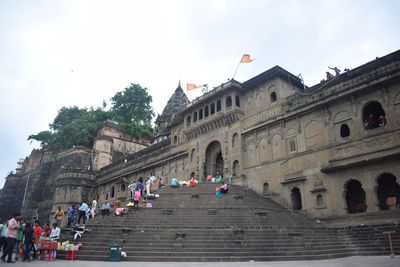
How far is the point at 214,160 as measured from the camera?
94.2 feet

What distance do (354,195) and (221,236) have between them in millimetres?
10804

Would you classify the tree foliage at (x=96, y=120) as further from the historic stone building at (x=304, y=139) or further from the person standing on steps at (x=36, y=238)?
the person standing on steps at (x=36, y=238)

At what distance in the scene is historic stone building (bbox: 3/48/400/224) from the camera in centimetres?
1769

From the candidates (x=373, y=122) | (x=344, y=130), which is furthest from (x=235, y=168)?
(x=373, y=122)

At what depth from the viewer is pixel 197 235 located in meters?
13.4

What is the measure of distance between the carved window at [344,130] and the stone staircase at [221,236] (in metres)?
5.81

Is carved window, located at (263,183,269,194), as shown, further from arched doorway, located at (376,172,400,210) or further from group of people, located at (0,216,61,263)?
group of people, located at (0,216,61,263)

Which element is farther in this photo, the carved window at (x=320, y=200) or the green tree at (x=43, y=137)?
the green tree at (x=43, y=137)

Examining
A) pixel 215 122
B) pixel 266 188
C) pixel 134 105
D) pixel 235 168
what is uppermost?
pixel 134 105

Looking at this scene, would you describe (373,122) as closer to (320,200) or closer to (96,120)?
(320,200)

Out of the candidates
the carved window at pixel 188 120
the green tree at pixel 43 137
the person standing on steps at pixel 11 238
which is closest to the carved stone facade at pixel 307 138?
the carved window at pixel 188 120

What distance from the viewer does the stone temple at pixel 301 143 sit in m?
17.6

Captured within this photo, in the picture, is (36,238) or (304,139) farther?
(304,139)

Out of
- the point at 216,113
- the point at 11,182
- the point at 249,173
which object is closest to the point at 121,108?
the point at 11,182
